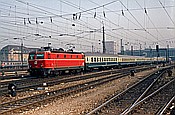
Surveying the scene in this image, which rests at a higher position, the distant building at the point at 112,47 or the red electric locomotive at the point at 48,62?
the distant building at the point at 112,47

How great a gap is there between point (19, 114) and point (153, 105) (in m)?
6.54

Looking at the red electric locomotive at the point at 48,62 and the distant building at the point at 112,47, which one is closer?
the red electric locomotive at the point at 48,62

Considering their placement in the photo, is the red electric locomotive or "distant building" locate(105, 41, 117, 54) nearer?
the red electric locomotive

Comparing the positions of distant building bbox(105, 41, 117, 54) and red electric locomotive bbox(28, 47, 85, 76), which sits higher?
distant building bbox(105, 41, 117, 54)

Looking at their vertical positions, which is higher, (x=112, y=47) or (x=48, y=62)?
(x=112, y=47)

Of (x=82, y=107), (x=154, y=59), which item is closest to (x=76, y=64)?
(x=82, y=107)

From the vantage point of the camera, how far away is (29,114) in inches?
473

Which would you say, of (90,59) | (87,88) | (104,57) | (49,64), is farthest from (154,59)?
(87,88)

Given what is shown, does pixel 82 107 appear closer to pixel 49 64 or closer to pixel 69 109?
pixel 69 109

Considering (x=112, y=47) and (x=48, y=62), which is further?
(x=112, y=47)

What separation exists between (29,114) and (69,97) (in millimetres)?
4932

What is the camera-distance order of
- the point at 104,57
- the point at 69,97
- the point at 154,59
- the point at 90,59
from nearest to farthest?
the point at 69,97 → the point at 90,59 → the point at 104,57 → the point at 154,59

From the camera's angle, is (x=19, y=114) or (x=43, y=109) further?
(x=43, y=109)

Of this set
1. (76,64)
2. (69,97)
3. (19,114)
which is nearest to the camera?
(19,114)
